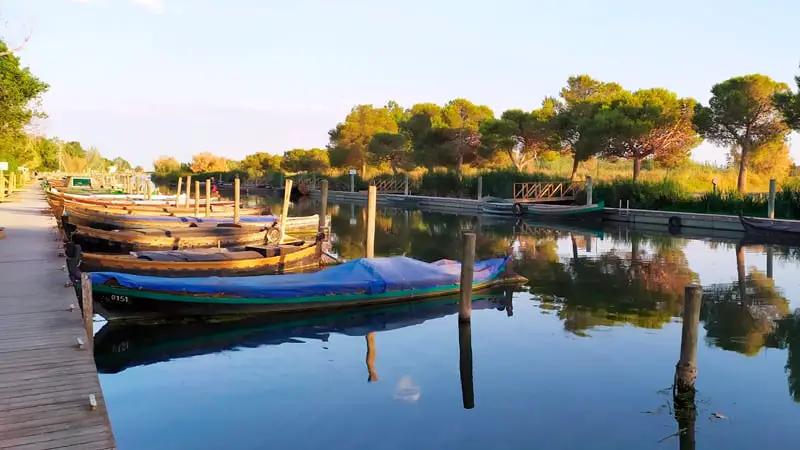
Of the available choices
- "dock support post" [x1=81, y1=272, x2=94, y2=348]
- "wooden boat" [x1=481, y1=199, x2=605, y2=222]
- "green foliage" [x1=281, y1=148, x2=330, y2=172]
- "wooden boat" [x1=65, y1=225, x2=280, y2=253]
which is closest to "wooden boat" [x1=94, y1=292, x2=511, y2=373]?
"dock support post" [x1=81, y1=272, x2=94, y2=348]

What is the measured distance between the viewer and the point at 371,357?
9977 mm

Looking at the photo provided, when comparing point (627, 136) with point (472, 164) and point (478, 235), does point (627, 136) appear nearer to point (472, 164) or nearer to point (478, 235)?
point (478, 235)

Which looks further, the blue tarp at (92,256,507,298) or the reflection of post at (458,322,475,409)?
the blue tarp at (92,256,507,298)

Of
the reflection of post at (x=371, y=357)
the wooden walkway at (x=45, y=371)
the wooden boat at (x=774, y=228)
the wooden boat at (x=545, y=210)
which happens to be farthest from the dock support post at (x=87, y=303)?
the wooden boat at (x=545, y=210)

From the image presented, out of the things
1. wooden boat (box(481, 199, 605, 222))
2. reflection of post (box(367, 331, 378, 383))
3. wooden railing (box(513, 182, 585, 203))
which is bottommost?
reflection of post (box(367, 331, 378, 383))

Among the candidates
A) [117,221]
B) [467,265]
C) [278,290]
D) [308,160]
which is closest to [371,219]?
[278,290]

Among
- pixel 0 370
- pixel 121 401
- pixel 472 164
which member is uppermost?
pixel 472 164

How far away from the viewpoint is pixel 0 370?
6.71 metres

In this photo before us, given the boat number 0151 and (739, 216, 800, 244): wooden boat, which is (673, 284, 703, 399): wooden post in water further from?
(739, 216, 800, 244): wooden boat

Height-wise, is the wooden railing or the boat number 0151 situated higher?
the wooden railing

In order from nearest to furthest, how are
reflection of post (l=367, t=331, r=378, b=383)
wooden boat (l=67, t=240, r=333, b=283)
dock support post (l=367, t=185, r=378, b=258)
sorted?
reflection of post (l=367, t=331, r=378, b=383) < wooden boat (l=67, t=240, r=333, b=283) < dock support post (l=367, t=185, r=378, b=258)

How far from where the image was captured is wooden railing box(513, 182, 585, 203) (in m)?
39.1

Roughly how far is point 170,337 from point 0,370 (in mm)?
3924

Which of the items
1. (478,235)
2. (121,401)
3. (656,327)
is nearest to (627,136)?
(478,235)
